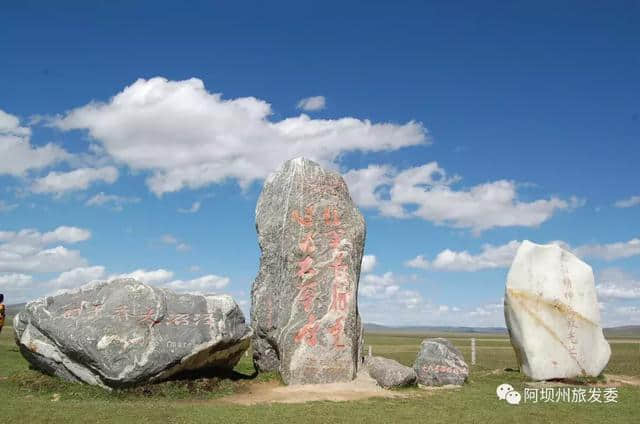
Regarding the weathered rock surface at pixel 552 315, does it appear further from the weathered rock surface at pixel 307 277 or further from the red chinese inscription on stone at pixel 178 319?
the red chinese inscription on stone at pixel 178 319

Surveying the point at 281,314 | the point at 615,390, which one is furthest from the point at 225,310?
the point at 615,390

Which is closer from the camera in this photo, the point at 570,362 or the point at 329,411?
the point at 329,411

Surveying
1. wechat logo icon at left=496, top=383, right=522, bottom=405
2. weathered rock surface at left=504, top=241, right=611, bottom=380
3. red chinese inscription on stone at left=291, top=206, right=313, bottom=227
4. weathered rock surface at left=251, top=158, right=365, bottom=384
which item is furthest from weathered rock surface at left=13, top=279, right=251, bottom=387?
weathered rock surface at left=504, top=241, right=611, bottom=380

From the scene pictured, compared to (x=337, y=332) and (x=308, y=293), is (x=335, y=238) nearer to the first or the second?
(x=308, y=293)

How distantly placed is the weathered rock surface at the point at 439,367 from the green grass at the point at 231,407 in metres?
0.71

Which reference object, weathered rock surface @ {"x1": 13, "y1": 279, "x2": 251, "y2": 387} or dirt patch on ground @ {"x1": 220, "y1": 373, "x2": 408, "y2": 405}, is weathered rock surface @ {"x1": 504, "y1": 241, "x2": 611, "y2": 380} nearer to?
dirt patch on ground @ {"x1": 220, "y1": 373, "x2": 408, "y2": 405}

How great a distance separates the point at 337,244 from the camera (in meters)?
17.6

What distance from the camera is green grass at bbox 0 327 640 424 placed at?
12.5 m

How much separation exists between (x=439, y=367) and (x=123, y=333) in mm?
9243

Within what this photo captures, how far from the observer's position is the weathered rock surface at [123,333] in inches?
582

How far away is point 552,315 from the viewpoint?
61.3 ft

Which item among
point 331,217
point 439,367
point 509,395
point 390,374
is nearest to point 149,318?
point 331,217

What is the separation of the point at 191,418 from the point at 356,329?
21.8 feet

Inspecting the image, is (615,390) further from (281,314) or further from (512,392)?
(281,314)
